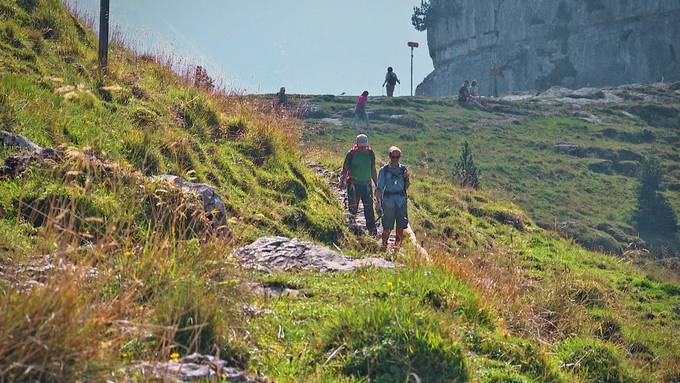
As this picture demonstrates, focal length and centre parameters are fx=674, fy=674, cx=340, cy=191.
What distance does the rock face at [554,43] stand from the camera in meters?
104

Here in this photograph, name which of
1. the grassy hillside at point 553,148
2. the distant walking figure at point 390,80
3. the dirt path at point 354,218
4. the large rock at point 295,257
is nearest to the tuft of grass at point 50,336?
the large rock at point 295,257

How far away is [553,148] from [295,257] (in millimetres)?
39231

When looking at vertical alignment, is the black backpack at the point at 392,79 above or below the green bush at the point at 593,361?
above

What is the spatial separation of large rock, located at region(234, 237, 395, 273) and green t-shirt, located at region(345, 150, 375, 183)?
4894 millimetres

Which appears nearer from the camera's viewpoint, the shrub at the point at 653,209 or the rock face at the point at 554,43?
the shrub at the point at 653,209

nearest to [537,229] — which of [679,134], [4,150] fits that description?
[4,150]

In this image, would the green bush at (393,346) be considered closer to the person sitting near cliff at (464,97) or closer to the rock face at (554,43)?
the person sitting near cliff at (464,97)

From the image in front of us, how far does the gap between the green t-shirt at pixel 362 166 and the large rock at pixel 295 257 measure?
4894 millimetres

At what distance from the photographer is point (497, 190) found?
1339 inches

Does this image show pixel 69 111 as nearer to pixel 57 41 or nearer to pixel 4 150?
pixel 4 150

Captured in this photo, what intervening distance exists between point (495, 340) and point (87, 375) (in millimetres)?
4687

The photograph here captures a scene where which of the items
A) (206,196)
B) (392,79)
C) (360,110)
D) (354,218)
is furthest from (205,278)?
(392,79)

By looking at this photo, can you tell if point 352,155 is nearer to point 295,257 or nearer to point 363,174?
point 363,174

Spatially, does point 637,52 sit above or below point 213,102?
above
